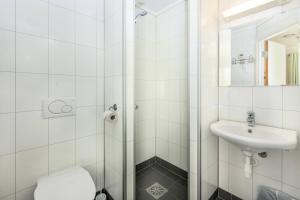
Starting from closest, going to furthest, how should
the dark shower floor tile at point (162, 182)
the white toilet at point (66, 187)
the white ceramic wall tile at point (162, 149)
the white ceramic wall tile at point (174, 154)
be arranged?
the white toilet at point (66, 187) → the dark shower floor tile at point (162, 182) → the white ceramic wall tile at point (174, 154) → the white ceramic wall tile at point (162, 149)

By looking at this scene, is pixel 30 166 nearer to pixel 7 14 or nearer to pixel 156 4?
pixel 7 14

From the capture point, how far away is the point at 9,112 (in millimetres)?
1024

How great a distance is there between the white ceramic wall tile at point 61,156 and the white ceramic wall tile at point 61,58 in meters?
0.67

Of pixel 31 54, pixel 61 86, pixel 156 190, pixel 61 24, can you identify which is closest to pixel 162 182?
pixel 156 190

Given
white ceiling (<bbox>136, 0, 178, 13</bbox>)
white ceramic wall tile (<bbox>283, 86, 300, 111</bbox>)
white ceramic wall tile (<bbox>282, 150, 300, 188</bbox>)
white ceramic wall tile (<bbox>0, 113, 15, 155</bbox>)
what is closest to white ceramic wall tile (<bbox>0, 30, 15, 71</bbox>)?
white ceramic wall tile (<bbox>0, 113, 15, 155</bbox>)

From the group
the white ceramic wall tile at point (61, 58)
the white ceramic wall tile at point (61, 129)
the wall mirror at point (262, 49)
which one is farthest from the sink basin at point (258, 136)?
the white ceramic wall tile at point (61, 58)

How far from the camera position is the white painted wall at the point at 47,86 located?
103 centimetres

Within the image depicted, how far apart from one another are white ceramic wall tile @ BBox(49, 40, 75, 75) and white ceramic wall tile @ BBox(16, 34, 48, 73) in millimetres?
42

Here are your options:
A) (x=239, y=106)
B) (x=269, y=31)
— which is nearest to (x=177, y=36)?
(x=269, y=31)

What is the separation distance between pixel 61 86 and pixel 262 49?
1829mm

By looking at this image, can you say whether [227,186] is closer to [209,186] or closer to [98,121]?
[209,186]

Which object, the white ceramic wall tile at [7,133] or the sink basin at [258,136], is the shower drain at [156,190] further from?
the white ceramic wall tile at [7,133]

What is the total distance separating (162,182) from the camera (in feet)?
5.57

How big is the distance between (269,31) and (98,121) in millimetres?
1822
